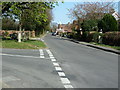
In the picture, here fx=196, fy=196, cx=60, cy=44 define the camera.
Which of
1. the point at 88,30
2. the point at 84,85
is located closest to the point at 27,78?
the point at 84,85

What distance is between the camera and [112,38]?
80.8ft

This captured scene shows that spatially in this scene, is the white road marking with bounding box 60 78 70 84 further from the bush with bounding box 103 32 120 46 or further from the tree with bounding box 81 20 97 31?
the tree with bounding box 81 20 97 31

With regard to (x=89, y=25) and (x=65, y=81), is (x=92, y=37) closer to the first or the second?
(x=89, y=25)

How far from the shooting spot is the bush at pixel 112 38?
23.2 metres

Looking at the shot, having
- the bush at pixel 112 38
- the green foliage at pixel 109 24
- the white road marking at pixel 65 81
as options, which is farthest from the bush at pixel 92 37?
the white road marking at pixel 65 81

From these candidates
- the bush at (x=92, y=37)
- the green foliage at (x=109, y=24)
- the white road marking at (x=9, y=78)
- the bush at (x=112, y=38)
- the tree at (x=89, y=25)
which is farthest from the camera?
the tree at (x=89, y=25)

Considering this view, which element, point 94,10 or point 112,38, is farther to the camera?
point 94,10

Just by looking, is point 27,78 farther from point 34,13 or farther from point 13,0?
point 34,13

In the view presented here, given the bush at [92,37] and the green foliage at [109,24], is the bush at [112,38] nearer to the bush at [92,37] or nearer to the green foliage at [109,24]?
the bush at [92,37]

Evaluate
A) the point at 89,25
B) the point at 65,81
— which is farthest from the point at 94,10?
the point at 65,81

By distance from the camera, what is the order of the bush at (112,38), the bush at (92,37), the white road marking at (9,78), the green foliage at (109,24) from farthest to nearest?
1. the green foliage at (109,24)
2. the bush at (92,37)
3. the bush at (112,38)
4. the white road marking at (9,78)

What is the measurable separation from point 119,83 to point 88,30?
107 feet

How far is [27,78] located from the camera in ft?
21.4

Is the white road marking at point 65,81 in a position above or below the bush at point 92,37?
below
